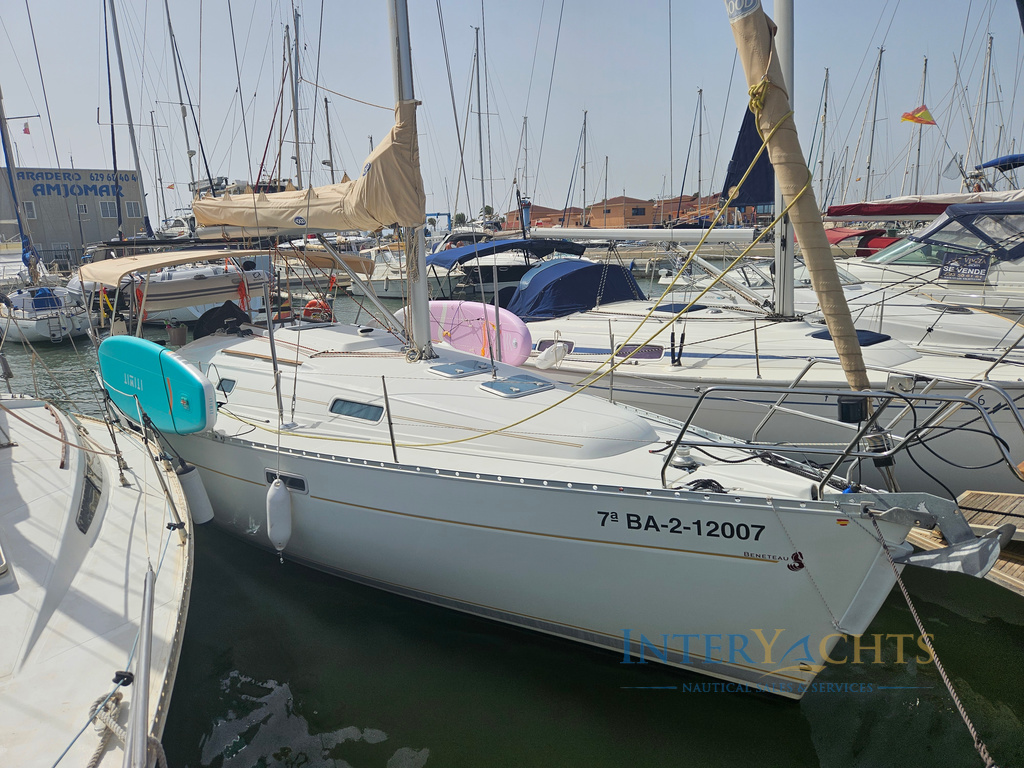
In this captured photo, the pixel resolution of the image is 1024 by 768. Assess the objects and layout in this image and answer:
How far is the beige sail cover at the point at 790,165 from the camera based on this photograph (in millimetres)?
3562

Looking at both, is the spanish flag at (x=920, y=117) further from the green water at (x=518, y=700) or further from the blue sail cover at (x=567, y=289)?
the green water at (x=518, y=700)

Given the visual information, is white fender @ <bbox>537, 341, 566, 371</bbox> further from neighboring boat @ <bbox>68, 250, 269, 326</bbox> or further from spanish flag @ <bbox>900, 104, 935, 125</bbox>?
spanish flag @ <bbox>900, 104, 935, 125</bbox>

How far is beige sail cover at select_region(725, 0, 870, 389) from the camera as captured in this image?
11.7 ft

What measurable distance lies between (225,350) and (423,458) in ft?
11.5

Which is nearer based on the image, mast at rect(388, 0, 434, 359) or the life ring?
mast at rect(388, 0, 434, 359)

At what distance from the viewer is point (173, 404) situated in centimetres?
534

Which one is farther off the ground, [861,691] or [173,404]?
[173,404]

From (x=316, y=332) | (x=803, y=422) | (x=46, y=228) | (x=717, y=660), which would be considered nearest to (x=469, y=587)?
(x=717, y=660)

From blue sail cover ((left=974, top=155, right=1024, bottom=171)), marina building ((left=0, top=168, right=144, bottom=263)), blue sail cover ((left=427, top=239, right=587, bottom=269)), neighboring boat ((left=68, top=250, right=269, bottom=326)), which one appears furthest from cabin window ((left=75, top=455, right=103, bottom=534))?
marina building ((left=0, top=168, right=144, bottom=263))

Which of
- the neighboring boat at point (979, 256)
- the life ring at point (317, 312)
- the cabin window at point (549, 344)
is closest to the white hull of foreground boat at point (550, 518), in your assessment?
the life ring at point (317, 312)

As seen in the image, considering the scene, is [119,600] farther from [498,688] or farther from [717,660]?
[717,660]

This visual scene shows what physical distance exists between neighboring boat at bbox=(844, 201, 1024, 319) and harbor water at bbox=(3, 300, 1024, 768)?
5.12 metres

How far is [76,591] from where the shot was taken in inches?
144

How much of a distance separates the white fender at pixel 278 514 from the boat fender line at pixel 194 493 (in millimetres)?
613
